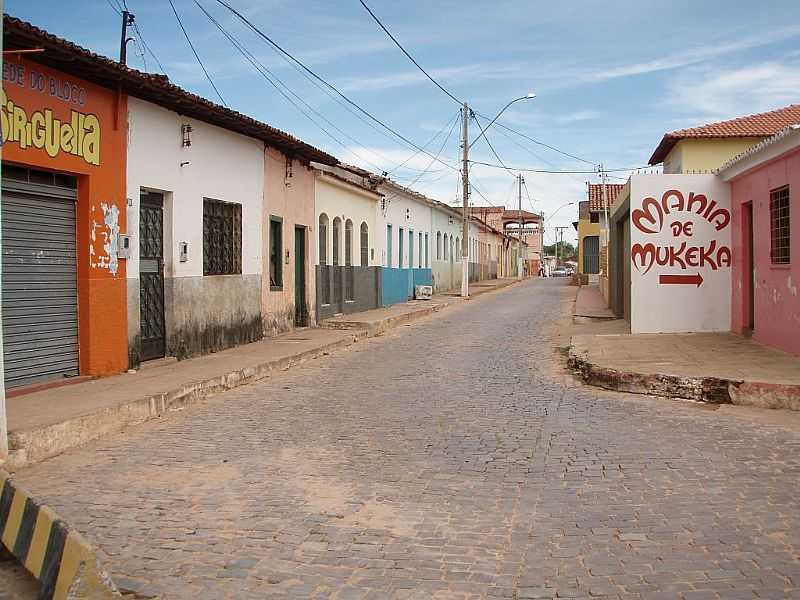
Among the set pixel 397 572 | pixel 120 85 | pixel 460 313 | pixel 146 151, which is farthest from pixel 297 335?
pixel 397 572

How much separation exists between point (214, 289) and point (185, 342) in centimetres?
132

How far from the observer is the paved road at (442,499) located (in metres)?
4.50

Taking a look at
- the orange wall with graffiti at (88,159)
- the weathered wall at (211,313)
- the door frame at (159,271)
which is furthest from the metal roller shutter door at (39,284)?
the weathered wall at (211,313)

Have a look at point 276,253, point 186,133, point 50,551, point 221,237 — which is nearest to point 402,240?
point 276,253

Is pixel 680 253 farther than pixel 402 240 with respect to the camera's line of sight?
No

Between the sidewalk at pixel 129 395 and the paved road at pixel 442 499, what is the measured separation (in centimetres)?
24

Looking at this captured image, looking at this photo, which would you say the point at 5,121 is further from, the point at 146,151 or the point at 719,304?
the point at 719,304

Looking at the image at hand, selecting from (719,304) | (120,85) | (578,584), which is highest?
(120,85)

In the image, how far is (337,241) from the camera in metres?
21.9

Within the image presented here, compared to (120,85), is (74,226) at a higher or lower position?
lower

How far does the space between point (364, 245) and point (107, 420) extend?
54.6 feet

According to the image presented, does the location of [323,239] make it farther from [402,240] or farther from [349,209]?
[402,240]

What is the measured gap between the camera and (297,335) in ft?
57.1

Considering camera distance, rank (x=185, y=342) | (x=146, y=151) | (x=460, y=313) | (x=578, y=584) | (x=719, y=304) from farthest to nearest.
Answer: (x=460, y=313)
(x=719, y=304)
(x=185, y=342)
(x=146, y=151)
(x=578, y=584)
